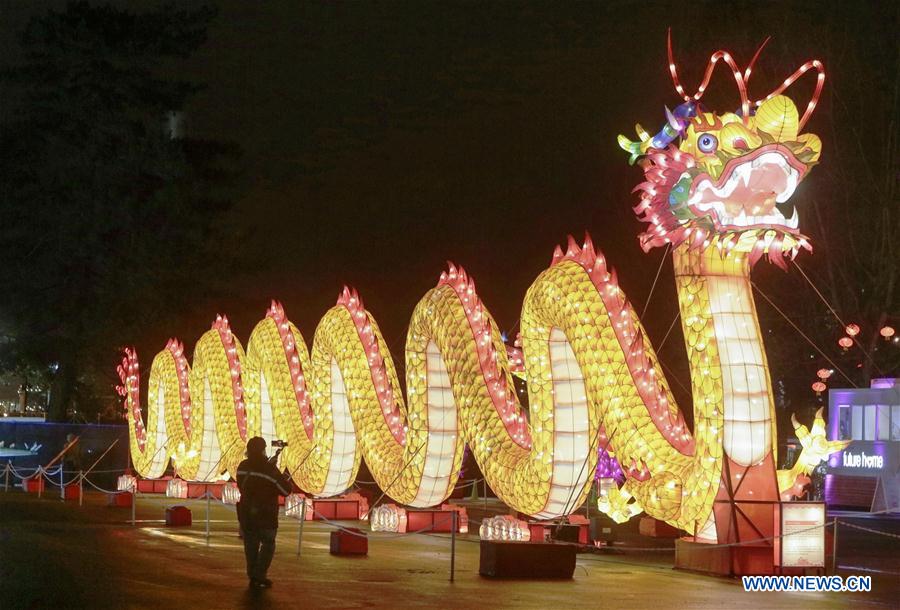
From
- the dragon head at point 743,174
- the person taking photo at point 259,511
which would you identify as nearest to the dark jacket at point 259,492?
the person taking photo at point 259,511

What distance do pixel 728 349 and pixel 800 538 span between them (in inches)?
89.9

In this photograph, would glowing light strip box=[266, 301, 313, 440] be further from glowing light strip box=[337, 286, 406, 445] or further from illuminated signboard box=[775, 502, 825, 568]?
illuminated signboard box=[775, 502, 825, 568]

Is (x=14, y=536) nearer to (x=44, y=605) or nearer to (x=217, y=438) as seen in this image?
(x=44, y=605)

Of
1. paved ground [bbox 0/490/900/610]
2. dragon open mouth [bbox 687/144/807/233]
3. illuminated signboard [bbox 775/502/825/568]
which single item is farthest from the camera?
dragon open mouth [bbox 687/144/807/233]

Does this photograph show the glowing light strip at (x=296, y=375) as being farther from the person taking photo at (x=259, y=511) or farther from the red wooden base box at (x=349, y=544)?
the person taking photo at (x=259, y=511)

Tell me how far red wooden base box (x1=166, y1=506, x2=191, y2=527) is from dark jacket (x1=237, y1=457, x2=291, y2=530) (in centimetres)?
789

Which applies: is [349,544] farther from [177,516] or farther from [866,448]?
[866,448]

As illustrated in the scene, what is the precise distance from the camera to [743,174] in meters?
15.5

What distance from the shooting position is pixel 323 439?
23984 mm

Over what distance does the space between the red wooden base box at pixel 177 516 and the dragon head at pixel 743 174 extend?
10.3 metres

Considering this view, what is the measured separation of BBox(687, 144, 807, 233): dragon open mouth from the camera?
50.4ft

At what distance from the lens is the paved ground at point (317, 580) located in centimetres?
1256

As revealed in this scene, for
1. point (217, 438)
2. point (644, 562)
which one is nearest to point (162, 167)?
point (217, 438)

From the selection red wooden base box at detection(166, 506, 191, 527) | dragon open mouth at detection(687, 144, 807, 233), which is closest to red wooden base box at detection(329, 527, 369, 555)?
red wooden base box at detection(166, 506, 191, 527)
